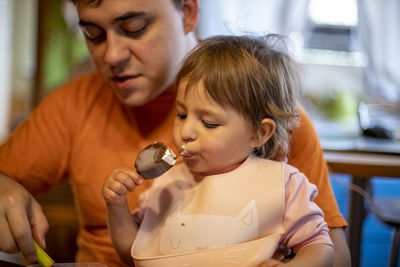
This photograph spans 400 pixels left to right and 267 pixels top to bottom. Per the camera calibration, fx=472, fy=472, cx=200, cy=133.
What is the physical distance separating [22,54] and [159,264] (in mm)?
5598

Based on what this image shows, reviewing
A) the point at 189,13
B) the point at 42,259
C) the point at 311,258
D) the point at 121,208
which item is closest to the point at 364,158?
the point at 189,13

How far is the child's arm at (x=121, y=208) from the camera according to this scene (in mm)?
973

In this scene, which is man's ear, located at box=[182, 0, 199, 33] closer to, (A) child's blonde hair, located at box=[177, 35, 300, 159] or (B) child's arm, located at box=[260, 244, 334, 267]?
(A) child's blonde hair, located at box=[177, 35, 300, 159]

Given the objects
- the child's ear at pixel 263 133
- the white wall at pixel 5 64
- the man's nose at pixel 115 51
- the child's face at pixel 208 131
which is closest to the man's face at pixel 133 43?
the man's nose at pixel 115 51

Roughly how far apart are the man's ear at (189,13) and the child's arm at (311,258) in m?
0.70

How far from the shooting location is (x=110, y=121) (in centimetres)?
133

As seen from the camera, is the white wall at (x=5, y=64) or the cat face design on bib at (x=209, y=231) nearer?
the cat face design on bib at (x=209, y=231)

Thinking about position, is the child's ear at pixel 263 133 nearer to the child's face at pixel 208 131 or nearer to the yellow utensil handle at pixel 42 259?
the child's face at pixel 208 131

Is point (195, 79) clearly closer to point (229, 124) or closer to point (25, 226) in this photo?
point (229, 124)

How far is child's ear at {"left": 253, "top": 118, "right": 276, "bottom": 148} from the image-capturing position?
3.24 feet

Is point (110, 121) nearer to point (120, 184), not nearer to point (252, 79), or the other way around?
point (120, 184)

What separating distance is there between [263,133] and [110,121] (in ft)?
1.67

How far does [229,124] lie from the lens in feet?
3.15

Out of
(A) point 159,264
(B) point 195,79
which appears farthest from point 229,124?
(A) point 159,264
